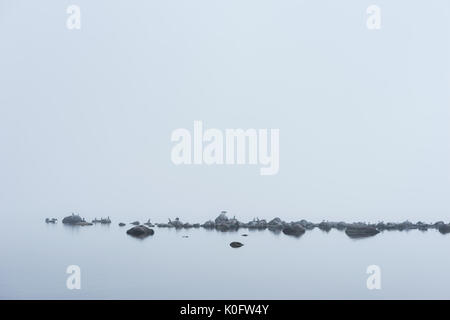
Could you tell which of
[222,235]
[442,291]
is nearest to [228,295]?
[222,235]

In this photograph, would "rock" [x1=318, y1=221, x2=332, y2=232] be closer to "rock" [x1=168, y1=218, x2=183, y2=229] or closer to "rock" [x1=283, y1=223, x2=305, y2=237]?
"rock" [x1=283, y1=223, x2=305, y2=237]

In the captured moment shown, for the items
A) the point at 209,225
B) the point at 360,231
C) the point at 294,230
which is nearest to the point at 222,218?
the point at 209,225

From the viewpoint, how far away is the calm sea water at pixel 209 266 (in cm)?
489

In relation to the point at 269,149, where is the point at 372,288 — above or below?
below

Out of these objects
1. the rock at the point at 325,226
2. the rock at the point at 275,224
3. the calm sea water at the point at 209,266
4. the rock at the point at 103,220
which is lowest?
the calm sea water at the point at 209,266

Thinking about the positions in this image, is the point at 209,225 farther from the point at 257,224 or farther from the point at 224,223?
the point at 257,224

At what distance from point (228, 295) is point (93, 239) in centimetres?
164

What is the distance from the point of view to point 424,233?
6.31m

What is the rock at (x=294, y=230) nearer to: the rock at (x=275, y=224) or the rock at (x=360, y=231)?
the rock at (x=275, y=224)

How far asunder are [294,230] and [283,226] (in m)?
0.21

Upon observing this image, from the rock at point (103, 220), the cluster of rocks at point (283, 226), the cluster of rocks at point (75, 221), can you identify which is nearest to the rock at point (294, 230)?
the cluster of rocks at point (283, 226)

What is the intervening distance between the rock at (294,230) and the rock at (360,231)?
0.51 meters

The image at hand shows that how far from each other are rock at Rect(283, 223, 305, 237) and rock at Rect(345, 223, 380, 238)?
1.69 ft
